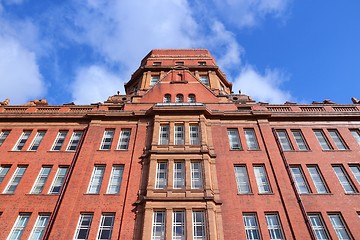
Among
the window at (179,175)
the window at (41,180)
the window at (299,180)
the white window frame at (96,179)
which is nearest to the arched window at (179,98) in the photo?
the window at (179,175)

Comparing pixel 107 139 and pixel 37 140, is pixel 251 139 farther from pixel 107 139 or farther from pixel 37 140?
pixel 37 140

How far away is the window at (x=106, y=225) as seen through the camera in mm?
18016

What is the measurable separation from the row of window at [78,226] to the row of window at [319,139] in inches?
572

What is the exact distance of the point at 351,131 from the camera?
25.7 metres

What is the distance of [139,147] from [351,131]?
18018mm


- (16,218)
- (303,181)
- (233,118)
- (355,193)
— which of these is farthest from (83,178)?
(355,193)

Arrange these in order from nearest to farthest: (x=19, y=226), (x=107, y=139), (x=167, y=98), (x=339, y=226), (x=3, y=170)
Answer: (x=19, y=226)
(x=339, y=226)
(x=3, y=170)
(x=107, y=139)
(x=167, y=98)

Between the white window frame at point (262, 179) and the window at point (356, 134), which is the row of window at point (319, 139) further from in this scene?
the white window frame at point (262, 179)

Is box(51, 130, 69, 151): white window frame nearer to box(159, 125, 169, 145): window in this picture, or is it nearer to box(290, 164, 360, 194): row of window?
box(159, 125, 169, 145): window

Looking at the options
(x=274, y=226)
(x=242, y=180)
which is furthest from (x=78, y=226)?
(x=274, y=226)

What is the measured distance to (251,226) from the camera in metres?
18.5

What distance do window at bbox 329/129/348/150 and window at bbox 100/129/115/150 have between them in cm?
1834

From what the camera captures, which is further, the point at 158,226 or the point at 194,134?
the point at 194,134

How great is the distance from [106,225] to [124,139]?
7761mm
